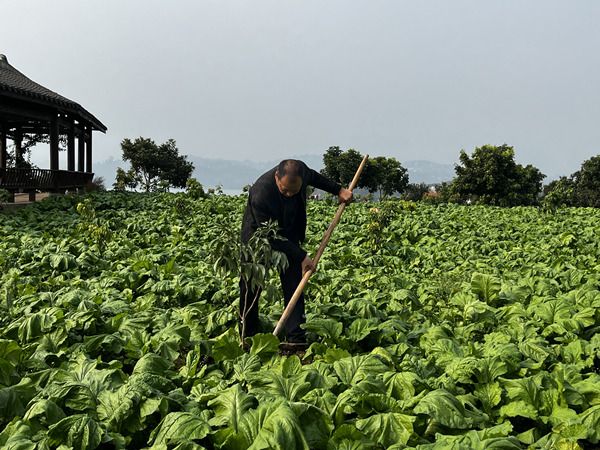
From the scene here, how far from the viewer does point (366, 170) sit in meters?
66.4

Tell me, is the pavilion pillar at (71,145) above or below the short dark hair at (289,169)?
above

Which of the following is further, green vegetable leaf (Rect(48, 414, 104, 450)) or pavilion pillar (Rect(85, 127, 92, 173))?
pavilion pillar (Rect(85, 127, 92, 173))

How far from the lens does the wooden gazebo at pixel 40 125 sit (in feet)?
56.2

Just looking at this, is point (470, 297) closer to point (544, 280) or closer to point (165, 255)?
point (544, 280)

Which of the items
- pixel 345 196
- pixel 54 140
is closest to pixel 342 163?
pixel 54 140

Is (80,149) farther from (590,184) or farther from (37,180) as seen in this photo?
(590,184)

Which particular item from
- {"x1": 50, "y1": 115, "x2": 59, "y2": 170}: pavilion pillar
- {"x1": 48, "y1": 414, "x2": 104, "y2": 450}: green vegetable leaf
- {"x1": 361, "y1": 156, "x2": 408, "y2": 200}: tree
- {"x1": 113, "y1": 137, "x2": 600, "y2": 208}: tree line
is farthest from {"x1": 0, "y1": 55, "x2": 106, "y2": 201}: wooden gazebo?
{"x1": 361, "y1": 156, "x2": 408, "y2": 200}: tree

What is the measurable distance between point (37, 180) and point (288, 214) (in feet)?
55.5

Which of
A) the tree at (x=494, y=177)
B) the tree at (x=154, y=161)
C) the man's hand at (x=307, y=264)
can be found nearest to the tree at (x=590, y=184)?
the tree at (x=494, y=177)

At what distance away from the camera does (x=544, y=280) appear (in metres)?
6.61

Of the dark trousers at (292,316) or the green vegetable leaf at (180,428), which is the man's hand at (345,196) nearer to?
the dark trousers at (292,316)

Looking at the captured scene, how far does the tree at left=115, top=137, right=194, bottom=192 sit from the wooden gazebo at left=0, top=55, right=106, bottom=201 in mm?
25020

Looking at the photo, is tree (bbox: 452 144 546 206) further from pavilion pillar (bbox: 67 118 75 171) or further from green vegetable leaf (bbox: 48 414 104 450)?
green vegetable leaf (bbox: 48 414 104 450)

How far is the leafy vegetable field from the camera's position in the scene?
9.59 feet
